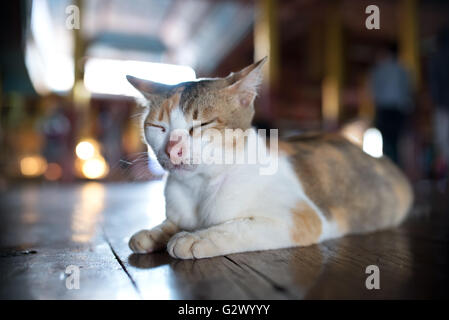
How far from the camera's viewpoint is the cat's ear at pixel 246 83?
3.07 feet

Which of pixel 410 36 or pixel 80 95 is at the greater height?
pixel 410 36

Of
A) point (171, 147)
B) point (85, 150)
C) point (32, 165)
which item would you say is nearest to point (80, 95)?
point (85, 150)

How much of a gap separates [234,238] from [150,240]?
9.4 inches

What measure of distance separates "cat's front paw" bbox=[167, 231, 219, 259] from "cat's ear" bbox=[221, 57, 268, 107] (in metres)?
0.38

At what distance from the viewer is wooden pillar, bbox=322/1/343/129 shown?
540cm

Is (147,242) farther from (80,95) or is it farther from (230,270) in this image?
(80,95)

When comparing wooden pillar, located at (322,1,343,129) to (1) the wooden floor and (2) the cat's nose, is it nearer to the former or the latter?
(1) the wooden floor

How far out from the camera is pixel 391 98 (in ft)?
11.4

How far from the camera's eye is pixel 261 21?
15.1ft

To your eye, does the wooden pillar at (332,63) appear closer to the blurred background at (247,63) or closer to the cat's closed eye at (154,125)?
the blurred background at (247,63)

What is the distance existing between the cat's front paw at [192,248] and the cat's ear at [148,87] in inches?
16.7

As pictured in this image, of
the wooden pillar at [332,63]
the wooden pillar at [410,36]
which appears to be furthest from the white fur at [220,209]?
the wooden pillar at [410,36]

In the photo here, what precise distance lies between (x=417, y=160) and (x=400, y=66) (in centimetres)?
173
